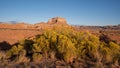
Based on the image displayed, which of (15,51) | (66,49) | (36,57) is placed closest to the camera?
(66,49)

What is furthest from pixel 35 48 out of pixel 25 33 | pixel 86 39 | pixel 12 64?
pixel 25 33

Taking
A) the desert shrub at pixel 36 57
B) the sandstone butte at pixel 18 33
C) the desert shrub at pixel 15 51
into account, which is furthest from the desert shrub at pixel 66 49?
the sandstone butte at pixel 18 33

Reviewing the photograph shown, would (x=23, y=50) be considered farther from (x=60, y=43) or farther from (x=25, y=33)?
(x=25, y=33)

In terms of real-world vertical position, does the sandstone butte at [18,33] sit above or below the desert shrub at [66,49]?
below

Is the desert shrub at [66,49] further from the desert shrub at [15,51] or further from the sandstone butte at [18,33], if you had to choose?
the sandstone butte at [18,33]

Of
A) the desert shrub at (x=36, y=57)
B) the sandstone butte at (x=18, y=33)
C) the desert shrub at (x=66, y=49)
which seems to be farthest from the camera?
the sandstone butte at (x=18, y=33)

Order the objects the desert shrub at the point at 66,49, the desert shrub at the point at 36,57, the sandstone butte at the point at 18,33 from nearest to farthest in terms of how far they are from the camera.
→ 1. the desert shrub at the point at 66,49
2. the desert shrub at the point at 36,57
3. the sandstone butte at the point at 18,33

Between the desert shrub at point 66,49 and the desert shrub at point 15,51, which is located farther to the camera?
the desert shrub at point 15,51

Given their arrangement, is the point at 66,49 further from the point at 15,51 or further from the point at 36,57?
the point at 15,51

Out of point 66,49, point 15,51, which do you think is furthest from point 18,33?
point 66,49

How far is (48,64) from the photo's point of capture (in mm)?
15398

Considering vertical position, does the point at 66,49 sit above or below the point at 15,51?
above

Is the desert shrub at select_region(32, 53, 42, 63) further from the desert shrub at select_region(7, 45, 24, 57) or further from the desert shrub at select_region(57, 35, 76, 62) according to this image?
the desert shrub at select_region(7, 45, 24, 57)

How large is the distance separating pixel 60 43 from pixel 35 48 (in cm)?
216
